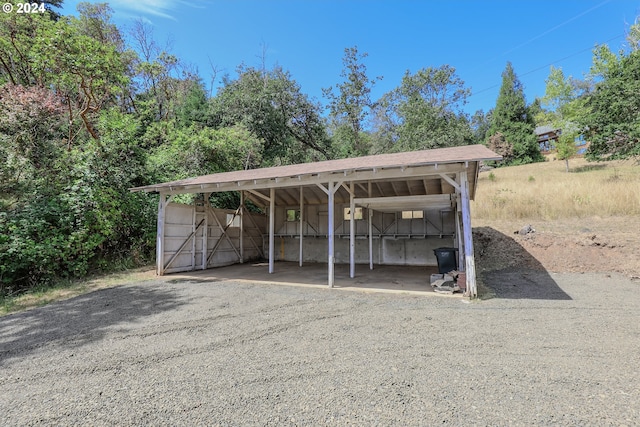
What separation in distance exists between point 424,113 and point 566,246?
14144 mm

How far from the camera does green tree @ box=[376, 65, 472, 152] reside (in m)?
A: 20.0

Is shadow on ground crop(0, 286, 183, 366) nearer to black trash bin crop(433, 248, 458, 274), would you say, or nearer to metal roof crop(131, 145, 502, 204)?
metal roof crop(131, 145, 502, 204)

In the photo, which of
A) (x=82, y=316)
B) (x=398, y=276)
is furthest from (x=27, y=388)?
(x=398, y=276)

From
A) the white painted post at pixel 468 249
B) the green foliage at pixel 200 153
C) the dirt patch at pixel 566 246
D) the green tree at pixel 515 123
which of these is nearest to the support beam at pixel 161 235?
the green foliage at pixel 200 153

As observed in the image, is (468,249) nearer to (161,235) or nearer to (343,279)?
(343,279)

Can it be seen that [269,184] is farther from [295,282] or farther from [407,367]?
[407,367]

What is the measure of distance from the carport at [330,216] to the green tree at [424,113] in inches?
406

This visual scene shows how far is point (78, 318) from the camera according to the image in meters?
4.73

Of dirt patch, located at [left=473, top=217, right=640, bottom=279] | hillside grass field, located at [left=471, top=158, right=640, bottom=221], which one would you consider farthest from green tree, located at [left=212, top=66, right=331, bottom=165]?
dirt patch, located at [left=473, top=217, right=640, bottom=279]

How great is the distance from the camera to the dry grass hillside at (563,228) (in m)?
8.71

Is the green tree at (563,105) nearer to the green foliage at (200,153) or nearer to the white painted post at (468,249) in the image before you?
the white painted post at (468,249)

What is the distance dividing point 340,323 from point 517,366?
2197 mm

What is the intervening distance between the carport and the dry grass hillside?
69.2 inches

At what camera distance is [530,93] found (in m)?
30.3
